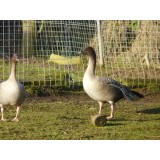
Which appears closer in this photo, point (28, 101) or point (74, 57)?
point (28, 101)

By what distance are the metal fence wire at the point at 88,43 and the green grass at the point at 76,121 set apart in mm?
1659

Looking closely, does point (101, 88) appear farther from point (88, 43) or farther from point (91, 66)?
point (88, 43)

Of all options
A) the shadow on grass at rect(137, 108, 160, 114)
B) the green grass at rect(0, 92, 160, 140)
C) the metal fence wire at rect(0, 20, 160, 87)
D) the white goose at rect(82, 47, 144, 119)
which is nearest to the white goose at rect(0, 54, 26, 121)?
the green grass at rect(0, 92, 160, 140)

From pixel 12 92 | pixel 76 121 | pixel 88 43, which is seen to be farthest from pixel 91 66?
pixel 88 43

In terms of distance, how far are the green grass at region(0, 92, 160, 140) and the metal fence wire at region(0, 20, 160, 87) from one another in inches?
65.3

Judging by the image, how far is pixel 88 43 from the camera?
11.1m

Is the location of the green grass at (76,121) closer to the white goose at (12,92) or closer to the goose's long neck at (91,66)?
the white goose at (12,92)

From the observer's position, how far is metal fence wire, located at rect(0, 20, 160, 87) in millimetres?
10336

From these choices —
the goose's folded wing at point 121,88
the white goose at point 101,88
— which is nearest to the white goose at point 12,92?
the white goose at point 101,88

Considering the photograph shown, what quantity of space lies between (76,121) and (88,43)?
4.14 metres

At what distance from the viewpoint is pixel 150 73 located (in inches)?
414

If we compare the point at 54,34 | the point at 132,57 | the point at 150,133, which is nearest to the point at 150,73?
the point at 132,57
